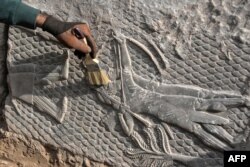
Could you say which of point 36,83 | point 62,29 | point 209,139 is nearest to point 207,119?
point 209,139

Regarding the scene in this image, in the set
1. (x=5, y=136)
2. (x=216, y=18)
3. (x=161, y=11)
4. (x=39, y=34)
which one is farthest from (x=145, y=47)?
(x=5, y=136)

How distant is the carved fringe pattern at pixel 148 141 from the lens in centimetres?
264

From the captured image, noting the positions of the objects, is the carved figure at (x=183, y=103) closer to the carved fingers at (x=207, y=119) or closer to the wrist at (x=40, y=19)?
the carved fingers at (x=207, y=119)

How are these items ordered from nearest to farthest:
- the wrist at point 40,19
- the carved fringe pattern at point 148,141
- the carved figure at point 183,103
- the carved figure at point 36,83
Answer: the wrist at point 40,19, the carved figure at point 183,103, the carved fringe pattern at point 148,141, the carved figure at point 36,83

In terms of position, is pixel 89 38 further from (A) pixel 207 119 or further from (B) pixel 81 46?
(A) pixel 207 119

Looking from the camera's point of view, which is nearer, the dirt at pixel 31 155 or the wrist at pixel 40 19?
the wrist at pixel 40 19

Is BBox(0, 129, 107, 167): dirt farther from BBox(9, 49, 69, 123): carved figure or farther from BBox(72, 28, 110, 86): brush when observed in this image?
BBox(72, 28, 110, 86): brush

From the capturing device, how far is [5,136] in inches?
116

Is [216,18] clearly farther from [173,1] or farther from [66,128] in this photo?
[66,128]

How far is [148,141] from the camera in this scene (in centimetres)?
266

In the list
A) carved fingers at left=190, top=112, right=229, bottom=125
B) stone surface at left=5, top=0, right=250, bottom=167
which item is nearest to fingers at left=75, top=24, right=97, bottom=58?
stone surface at left=5, top=0, right=250, bottom=167

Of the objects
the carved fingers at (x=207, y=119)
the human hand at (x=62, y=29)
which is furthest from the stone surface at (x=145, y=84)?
the human hand at (x=62, y=29)

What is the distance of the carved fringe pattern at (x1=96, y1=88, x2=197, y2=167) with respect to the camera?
2637 mm

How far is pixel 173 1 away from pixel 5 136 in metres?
1.04
